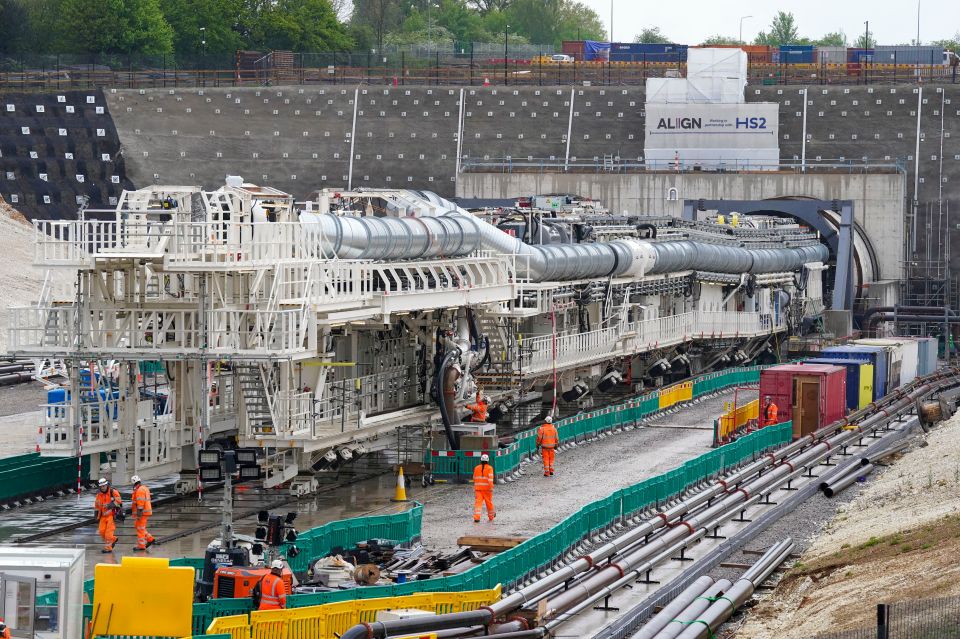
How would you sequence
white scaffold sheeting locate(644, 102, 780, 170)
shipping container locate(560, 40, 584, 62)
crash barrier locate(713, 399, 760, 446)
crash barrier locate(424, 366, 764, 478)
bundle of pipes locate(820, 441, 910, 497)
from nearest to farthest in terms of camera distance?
bundle of pipes locate(820, 441, 910, 497) < crash barrier locate(424, 366, 764, 478) < crash barrier locate(713, 399, 760, 446) < white scaffold sheeting locate(644, 102, 780, 170) < shipping container locate(560, 40, 584, 62)

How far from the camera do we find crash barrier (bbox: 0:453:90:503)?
32.0 metres

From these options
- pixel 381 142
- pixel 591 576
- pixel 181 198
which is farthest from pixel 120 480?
pixel 381 142

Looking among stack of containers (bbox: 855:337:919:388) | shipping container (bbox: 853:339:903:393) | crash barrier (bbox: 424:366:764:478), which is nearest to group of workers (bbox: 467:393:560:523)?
crash barrier (bbox: 424:366:764:478)

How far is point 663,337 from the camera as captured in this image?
54.2 meters

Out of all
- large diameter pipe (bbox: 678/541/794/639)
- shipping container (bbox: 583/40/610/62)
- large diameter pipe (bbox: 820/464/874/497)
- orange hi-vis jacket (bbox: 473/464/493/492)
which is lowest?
large diameter pipe (bbox: 820/464/874/497)

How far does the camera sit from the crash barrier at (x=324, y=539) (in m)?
20.3

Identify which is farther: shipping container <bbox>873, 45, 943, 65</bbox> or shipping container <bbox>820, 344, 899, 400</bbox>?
shipping container <bbox>873, 45, 943, 65</bbox>

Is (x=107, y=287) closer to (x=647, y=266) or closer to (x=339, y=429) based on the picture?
(x=339, y=429)

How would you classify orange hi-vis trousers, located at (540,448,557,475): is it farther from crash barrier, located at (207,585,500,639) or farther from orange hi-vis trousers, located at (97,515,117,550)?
crash barrier, located at (207,585,500,639)

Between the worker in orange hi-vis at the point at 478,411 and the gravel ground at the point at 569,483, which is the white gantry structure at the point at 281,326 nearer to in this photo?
the worker in orange hi-vis at the point at 478,411

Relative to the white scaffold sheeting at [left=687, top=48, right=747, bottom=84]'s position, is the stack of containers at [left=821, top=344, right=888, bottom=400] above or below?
below

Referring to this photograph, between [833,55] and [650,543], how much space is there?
76.7 m

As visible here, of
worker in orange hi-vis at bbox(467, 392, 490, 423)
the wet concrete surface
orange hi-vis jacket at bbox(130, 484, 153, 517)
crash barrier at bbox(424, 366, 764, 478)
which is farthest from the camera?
worker in orange hi-vis at bbox(467, 392, 490, 423)

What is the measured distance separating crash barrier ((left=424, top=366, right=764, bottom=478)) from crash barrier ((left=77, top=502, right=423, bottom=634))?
7.74 metres
